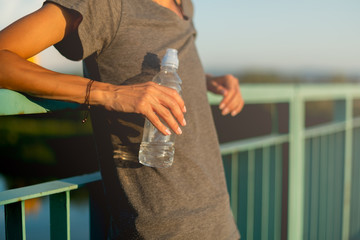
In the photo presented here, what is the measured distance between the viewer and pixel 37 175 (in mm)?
25234

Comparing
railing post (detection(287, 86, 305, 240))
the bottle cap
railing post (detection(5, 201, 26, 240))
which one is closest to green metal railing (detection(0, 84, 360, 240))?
railing post (detection(287, 86, 305, 240))

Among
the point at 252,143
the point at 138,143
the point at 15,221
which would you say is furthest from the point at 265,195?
the point at 15,221

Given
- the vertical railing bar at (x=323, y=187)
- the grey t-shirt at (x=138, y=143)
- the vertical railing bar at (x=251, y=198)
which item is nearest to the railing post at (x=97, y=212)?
the grey t-shirt at (x=138, y=143)

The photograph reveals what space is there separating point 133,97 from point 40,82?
246 millimetres

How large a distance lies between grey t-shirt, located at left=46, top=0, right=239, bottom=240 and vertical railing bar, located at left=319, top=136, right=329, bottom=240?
2006 mm

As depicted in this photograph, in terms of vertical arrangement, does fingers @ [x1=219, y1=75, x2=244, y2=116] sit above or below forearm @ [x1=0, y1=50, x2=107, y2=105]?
below

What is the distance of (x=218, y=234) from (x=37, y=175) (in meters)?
25.8

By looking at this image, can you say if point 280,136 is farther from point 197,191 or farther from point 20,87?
point 20,87

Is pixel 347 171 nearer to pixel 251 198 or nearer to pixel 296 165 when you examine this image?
pixel 296 165

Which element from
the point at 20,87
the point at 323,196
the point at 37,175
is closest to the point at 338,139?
the point at 323,196

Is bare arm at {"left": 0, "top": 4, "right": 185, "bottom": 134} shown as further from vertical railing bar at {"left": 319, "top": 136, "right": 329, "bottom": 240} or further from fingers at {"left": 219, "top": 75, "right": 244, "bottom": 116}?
vertical railing bar at {"left": 319, "top": 136, "right": 329, "bottom": 240}

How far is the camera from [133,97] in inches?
42.6

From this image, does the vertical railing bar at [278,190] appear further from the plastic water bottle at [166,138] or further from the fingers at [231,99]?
the plastic water bottle at [166,138]

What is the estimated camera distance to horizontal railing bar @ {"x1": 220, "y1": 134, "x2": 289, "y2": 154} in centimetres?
204
